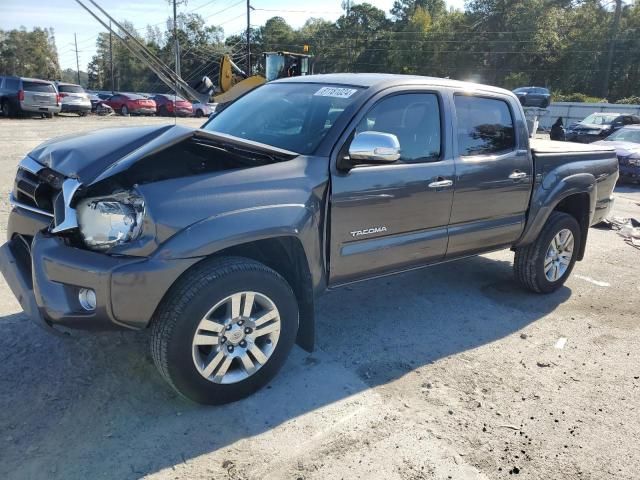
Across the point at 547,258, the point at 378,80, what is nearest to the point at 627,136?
the point at 547,258

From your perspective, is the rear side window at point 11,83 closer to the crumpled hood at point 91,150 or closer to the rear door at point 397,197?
the crumpled hood at point 91,150

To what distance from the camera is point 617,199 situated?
11.2 metres

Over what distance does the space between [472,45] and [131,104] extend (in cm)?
4170

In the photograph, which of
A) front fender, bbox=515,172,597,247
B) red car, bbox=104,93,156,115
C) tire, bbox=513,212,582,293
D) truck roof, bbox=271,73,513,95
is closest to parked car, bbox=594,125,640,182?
tire, bbox=513,212,582,293

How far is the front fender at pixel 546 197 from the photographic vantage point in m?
4.61

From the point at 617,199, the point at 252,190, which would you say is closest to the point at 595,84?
the point at 617,199

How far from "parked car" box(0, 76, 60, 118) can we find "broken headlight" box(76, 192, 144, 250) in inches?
893

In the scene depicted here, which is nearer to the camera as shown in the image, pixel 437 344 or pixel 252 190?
pixel 252 190

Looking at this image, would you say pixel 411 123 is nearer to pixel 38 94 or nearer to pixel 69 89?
pixel 38 94

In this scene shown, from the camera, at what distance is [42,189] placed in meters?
2.96

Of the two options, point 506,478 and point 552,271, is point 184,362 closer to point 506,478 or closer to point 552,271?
point 506,478

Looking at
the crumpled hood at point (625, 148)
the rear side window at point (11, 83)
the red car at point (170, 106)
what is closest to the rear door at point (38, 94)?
the rear side window at point (11, 83)

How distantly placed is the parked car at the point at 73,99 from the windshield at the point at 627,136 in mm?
23719

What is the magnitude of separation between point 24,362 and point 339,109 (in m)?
2.57
